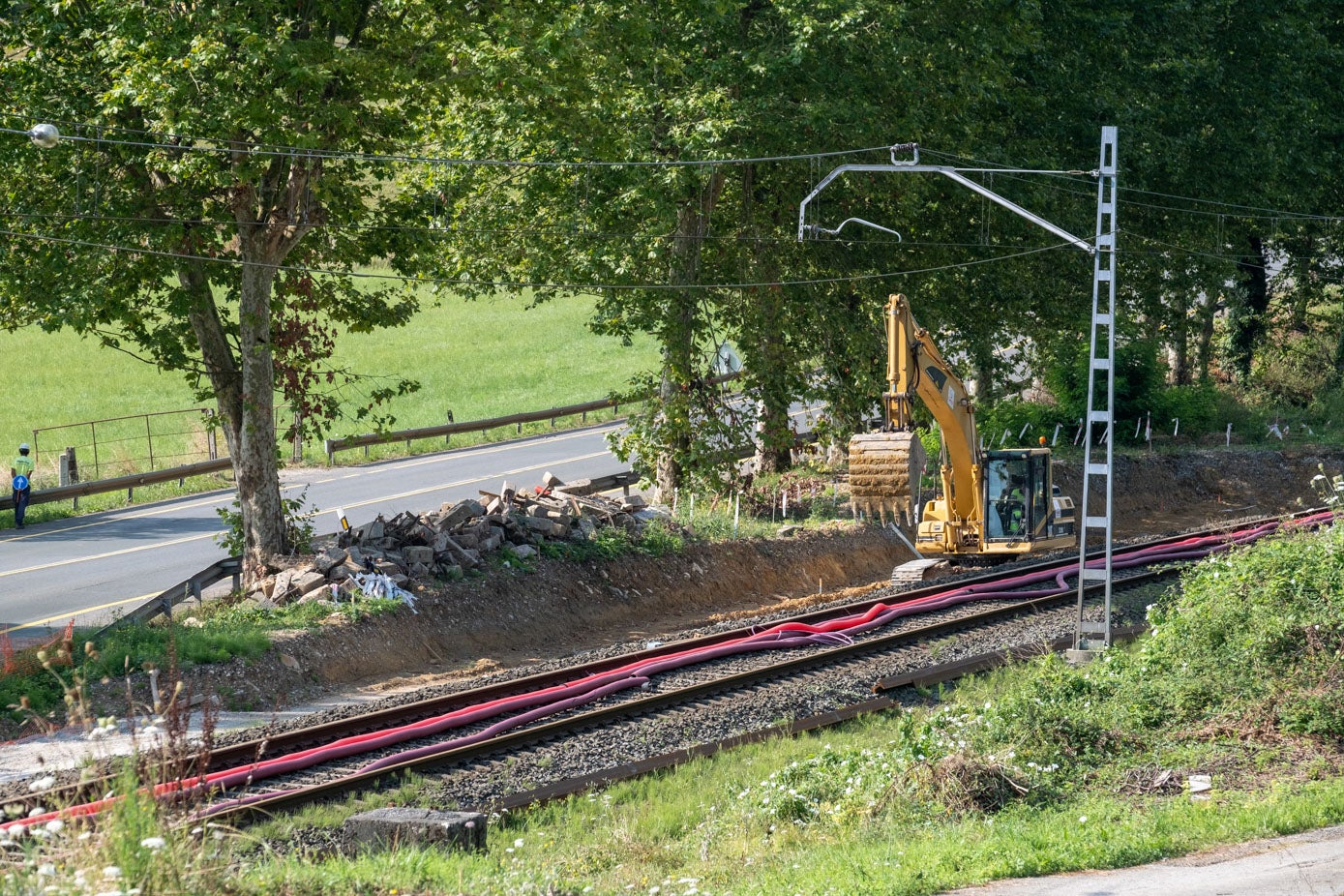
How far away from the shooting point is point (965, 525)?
24.4m

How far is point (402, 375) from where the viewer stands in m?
56.8

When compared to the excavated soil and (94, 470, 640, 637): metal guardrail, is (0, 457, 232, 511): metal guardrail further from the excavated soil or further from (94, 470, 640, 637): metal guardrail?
the excavated soil

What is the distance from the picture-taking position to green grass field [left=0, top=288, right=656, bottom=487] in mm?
43531

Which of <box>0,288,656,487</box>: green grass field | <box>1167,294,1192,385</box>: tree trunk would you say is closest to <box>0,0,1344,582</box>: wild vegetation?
<box>1167,294,1192,385</box>: tree trunk

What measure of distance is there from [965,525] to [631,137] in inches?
365

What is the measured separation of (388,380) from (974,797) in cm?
4563

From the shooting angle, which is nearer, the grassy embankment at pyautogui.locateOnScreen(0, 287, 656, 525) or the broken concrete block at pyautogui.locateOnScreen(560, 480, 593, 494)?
the broken concrete block at pyautogui.locateOnScreen(560, 480, 593, 494)

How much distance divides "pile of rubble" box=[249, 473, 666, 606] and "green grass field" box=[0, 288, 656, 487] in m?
14.7

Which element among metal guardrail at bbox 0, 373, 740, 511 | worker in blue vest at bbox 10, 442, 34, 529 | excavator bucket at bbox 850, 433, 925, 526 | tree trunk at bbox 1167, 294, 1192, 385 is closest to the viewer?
excavator bucket at bbox 850, 433, 925, 526

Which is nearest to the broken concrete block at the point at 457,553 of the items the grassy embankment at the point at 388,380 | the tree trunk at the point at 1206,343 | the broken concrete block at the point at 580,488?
the broken concrete block at the point at 580,488

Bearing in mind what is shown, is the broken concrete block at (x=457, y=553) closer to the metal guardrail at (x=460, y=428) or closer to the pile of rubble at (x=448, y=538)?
the pile of rubble at (x=448, y=538)

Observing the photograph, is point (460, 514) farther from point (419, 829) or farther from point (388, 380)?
point (388, 380)

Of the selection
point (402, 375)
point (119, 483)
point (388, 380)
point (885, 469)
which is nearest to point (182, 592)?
point (885, 469)

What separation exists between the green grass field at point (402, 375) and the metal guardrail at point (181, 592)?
1605 cm
